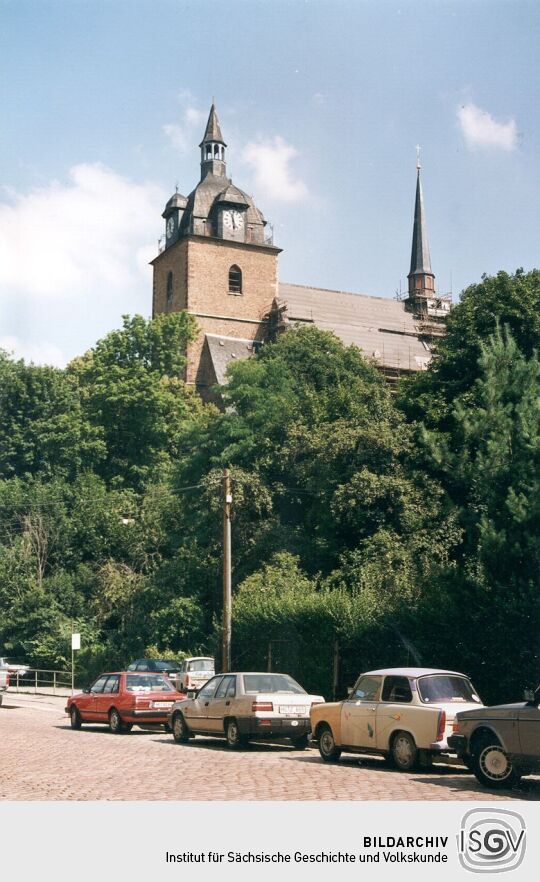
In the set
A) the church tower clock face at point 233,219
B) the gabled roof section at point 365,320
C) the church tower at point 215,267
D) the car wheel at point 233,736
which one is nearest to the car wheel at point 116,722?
the car wheel at point 233,736

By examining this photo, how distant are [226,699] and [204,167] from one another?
71.4 meters

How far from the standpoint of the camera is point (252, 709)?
18.4 meters

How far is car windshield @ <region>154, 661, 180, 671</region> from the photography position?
33469 millimetres

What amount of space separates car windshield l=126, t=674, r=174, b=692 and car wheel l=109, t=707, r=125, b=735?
615 mm

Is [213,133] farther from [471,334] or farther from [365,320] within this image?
[471,334]

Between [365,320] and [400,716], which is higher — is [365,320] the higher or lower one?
the higher one

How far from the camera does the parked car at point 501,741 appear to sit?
12.1m

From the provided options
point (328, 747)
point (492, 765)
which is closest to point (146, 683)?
point (328, 747)

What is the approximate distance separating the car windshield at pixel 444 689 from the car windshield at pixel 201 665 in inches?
698

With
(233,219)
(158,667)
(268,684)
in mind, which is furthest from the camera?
(233,219)

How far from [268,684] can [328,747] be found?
2.65m
